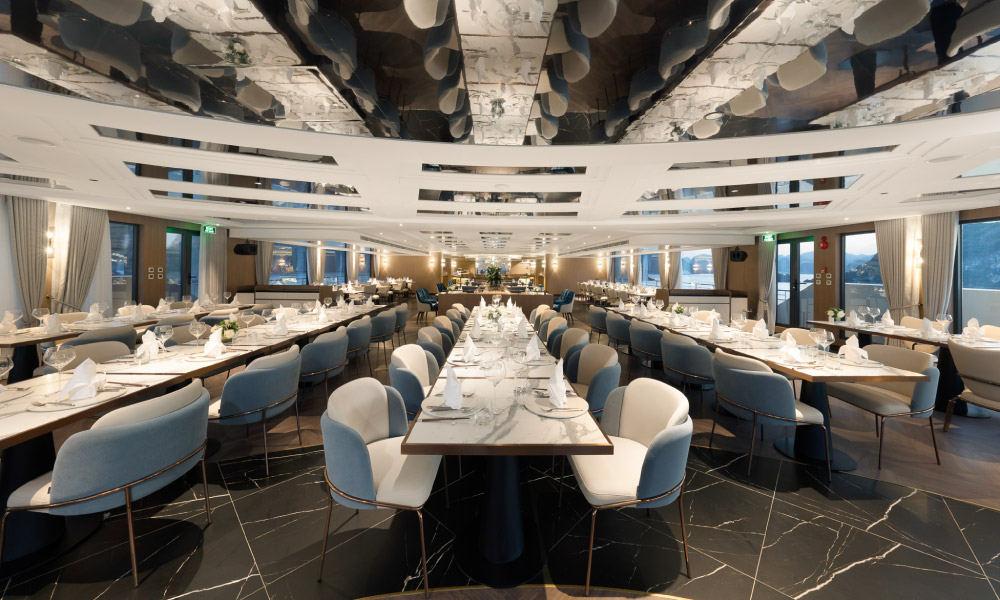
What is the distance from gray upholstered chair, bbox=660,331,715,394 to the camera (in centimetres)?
405

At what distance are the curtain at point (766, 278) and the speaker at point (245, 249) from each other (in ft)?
52.1

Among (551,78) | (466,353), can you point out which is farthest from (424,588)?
(551,78)

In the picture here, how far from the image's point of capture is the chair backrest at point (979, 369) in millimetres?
3516

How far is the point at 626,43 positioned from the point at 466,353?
9.29 feet

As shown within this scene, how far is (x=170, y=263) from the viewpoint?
10.2 m

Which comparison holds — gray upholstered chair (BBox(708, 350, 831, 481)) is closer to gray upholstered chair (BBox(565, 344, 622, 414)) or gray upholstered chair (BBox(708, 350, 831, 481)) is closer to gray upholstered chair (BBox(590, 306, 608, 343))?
gray upholstered chair (BBox(565, 344, 622, 414))

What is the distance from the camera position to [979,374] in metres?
3.62

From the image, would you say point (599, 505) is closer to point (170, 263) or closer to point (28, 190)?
point (28, 190)

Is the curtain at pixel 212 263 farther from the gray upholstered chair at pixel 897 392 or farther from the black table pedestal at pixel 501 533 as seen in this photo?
the gray upholstered chair at pixel 897 392

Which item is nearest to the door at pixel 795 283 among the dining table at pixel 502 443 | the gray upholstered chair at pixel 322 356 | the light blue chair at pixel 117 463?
the dining table at pixel 502 443

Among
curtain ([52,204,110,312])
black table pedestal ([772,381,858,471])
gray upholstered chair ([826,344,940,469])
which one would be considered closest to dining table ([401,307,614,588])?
black table pedestal ([772,381,858,471])

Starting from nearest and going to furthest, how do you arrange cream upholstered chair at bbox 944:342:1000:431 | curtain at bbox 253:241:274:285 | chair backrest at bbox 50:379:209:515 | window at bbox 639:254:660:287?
1. chair backrest at bbox 50:379:209:515
2. cream upholstered chair at bbox 944:342:1000:431
3. curtain at bbox 253:241:274:285
4. window at bbox 639:254:660:287

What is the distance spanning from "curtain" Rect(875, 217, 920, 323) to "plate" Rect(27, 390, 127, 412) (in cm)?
1222

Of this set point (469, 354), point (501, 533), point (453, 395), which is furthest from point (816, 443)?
point (453, 395)
